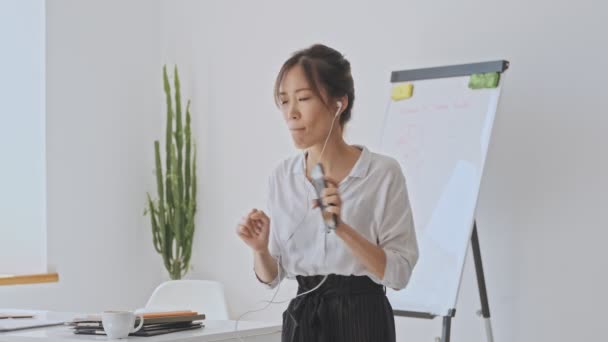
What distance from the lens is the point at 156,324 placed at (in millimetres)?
2254

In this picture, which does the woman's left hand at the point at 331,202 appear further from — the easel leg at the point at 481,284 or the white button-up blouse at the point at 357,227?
the easel leg at the point at 481,284

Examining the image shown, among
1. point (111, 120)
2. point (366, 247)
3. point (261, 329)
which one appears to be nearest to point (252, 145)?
point (111, 120)

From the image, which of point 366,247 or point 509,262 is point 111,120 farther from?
point 366,247

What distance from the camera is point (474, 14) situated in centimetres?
380

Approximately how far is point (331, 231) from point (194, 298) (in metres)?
1.74

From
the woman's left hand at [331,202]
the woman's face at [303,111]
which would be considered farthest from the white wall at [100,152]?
the woman's left hand at [331,202]

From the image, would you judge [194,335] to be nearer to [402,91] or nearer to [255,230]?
[255,230]

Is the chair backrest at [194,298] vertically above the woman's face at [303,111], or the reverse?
the woman's face at [303,111]

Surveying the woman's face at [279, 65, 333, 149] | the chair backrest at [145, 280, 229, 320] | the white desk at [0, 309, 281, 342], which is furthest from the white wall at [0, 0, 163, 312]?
the woman's face at [279, 65, 333, 149]

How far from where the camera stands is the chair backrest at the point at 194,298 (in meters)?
3.20

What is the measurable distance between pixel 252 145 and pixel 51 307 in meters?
1.38

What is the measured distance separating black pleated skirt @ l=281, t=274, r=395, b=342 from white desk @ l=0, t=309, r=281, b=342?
52 centimetres

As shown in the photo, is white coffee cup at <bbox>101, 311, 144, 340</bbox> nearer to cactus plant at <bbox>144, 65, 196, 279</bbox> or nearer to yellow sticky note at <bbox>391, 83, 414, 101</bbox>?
yellow sticky note at <bbox>391, 83, 414, 101</bbox>

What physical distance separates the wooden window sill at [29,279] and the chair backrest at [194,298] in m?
1.27
